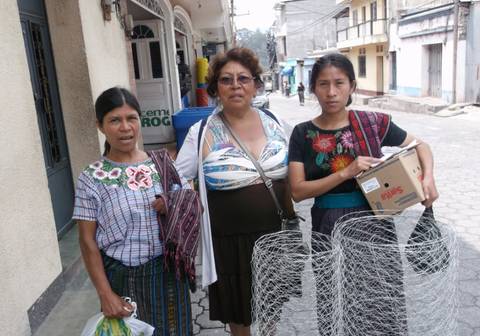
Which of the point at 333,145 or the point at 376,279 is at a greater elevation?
the point at 333,145

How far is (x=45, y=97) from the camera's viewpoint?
3.28 m

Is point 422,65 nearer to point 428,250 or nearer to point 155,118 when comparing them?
point 155,118

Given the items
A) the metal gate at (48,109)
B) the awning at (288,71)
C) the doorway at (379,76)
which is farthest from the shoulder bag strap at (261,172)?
the awning at (288,71)

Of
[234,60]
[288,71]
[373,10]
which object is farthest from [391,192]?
[288,71]

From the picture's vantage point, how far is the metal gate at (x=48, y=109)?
10.2ft

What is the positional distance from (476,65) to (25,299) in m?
16.1

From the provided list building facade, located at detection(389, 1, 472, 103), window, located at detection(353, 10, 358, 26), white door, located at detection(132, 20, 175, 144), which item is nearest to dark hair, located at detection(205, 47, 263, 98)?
→ white door, located at detection(132, 20, 175, 144)

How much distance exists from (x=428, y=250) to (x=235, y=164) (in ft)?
3.16

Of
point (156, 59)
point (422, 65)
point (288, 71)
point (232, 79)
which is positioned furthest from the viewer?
point (288, 71)

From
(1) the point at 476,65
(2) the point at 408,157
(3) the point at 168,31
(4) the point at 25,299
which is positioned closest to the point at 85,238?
(4) the point at 25,299

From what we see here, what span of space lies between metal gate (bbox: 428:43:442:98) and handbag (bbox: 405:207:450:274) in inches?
714

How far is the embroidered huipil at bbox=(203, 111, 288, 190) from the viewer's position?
210 cm

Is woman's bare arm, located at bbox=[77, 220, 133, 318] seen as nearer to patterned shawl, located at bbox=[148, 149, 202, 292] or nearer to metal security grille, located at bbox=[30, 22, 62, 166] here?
patterned shawl, located at bbox=[148, 149, 202, 292]

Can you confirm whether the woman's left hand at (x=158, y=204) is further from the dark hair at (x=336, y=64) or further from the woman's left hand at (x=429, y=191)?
the woman's left hand at (x=429, y=191)
